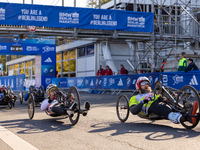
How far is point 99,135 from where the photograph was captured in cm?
635

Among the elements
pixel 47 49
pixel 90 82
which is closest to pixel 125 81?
pixel 90 82

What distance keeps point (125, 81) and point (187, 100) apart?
47.8ft

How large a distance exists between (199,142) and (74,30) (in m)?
18.1

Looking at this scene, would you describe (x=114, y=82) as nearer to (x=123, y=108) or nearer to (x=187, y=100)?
(x=123, y=108)

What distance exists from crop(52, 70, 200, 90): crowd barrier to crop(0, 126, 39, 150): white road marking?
11326 millimetres

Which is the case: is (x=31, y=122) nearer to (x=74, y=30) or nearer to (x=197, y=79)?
(x=197, y=79)

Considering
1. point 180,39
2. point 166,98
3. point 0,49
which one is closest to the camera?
point 166,98

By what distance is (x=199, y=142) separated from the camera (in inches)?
216

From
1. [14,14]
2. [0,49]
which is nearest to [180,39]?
[14,14]

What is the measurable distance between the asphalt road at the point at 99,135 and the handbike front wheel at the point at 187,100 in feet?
0.51

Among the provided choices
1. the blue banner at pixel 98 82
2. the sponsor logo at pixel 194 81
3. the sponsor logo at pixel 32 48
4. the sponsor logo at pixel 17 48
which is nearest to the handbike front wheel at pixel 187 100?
the sponsor logo at pixel 194 81

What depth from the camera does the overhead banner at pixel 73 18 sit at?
21.5 meters

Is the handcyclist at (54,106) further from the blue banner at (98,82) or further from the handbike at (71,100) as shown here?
the blue banner at (98,82)

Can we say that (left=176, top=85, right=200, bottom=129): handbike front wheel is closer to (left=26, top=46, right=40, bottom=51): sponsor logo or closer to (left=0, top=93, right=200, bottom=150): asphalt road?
(left=0, top=93, right=200, bottom=150): asphalt road
